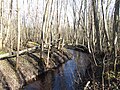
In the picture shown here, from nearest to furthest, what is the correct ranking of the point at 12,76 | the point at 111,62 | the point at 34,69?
1. the point at 111,62
2. the point at 12,76
3. the point at 34,69

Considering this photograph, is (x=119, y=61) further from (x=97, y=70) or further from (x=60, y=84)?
(x=60, y=84)

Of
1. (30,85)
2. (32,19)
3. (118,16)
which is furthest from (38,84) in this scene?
(32,19)

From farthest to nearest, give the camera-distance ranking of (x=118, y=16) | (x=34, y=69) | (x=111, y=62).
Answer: (x=34, y=69) < (x=111, y=62) < (x=118, y=16)

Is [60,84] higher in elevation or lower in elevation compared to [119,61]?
lower

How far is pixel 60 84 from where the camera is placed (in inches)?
573

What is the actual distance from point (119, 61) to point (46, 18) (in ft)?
30.1

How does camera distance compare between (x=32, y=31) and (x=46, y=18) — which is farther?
(x=32, y=31)

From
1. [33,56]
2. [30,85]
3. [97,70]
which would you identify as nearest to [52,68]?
[33,56]

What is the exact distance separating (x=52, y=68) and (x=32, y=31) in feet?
106

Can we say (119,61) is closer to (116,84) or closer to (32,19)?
(116,84)

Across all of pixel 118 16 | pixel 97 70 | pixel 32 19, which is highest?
pixel 32 19

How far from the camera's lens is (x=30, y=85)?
14.1 m

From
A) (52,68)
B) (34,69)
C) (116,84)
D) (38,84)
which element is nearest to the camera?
(116,84)

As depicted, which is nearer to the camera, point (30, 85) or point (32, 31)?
point (30, 85)
